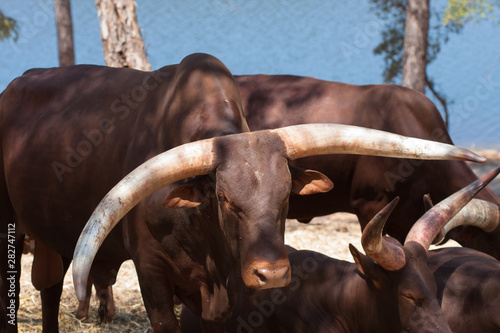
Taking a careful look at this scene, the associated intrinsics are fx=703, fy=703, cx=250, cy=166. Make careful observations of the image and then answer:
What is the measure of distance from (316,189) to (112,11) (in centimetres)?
533

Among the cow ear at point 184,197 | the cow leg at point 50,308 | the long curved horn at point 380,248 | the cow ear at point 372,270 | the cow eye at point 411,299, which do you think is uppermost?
the cow ear at point 184,197

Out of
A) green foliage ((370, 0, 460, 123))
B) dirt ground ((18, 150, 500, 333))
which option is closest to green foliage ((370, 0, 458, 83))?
green foliage ((370, 0, 460, 123))

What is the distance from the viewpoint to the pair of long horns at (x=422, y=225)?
348 centimetres

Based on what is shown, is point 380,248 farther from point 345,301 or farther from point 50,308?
point 50,308

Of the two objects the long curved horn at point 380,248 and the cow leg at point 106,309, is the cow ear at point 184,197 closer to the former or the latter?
the long curved horn at point 380,248

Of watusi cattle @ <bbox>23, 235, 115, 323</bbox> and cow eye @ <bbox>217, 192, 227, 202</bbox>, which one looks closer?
cow eye @ <bbox>217, 192, 227, 202</bbox>

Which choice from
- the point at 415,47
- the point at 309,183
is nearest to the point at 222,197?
the point at 309,183

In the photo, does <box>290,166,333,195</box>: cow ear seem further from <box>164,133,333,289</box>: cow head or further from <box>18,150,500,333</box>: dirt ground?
<box>18,150,500,333</box>: dirt ground

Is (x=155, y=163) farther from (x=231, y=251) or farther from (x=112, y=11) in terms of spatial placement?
(x=112, y=11)

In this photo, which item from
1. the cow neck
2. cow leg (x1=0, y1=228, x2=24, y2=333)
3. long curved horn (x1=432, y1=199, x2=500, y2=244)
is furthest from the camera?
cow leg (x1=0, y1=228, x2=24, y2=333)

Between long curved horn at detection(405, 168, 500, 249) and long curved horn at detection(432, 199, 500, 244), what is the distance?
397 millimetres

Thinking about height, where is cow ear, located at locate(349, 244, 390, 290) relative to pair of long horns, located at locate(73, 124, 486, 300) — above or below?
below

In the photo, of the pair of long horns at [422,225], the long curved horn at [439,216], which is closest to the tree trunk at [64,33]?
the pair of long horns at [422,225]

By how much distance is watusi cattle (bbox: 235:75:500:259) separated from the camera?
547 centimetres
